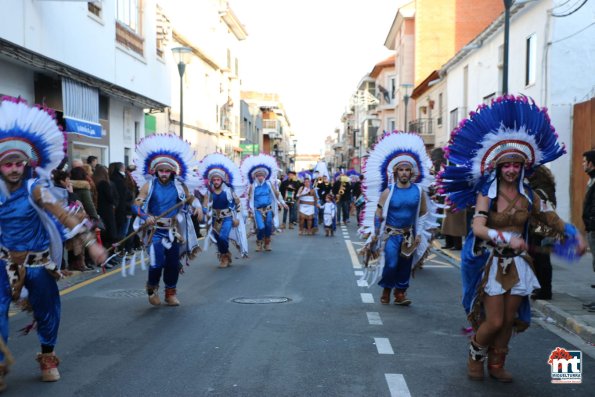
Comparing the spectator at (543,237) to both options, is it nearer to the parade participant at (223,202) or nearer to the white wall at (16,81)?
the parade participant at (223,202)

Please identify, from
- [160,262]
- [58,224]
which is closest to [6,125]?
[58,224]

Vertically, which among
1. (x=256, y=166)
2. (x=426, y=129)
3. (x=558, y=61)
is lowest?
(x=256, y=166)

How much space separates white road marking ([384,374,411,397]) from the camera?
16.7 ft

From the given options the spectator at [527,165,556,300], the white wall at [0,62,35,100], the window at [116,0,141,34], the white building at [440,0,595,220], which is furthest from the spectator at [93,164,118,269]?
the white building at [440,0,595,220]

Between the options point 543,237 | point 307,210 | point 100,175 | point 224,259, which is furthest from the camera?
point 307,210

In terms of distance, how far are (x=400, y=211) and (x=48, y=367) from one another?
4.90 metres

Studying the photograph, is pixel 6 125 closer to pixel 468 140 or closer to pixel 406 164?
pixel 468 140

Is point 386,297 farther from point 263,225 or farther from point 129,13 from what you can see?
point 129,13

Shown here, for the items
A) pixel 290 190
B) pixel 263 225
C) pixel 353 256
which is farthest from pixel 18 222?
pixel 290 190

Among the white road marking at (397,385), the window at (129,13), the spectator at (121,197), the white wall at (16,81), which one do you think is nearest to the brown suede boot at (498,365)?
the white road marking at (397,385)

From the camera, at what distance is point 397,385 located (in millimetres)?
5301

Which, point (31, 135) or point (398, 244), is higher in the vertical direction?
point (31, 135)

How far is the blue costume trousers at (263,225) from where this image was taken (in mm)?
15539

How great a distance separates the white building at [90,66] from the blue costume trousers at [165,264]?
263 inches
